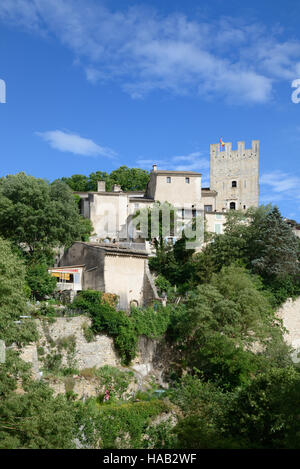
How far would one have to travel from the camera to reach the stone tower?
55.9m

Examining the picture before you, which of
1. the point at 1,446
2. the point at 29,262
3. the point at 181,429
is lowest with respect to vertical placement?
the point at 181,429

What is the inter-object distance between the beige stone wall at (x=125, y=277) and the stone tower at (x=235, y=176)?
26.7 meters

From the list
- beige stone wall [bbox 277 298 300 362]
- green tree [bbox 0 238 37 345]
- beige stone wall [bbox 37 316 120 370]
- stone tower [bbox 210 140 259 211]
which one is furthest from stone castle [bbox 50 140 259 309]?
beige stone wall [bbox 277 298 300 362]

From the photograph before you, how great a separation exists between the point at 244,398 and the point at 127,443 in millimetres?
6022

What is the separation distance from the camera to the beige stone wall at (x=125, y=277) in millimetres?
29405

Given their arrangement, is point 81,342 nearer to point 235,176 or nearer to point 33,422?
point 33,422

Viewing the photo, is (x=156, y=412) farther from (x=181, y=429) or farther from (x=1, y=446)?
(x=1, y=446)

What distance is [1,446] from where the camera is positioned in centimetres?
1304

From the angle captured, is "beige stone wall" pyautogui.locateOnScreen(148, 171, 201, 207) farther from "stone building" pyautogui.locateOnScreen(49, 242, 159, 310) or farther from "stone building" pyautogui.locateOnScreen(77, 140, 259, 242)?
"stone building" pyautogui.locateOnScreen(49, 242, 159, 310)

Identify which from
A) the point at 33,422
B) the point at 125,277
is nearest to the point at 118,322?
the point at 125,277

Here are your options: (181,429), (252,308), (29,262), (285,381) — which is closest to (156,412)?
(181,429)

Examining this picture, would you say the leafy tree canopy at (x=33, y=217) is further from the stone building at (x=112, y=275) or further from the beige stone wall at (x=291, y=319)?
the beige stone wall at (x=291, y=319)

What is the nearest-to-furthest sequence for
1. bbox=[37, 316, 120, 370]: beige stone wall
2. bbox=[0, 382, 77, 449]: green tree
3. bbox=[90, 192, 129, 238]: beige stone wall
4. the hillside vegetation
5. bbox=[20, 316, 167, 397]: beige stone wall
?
bbox=[0, 382, 77, 449]: green tree → the hillside vegetation → bbox=[20, 316, 167, 397]: beige stone wall → bbox=[37, 316, 120, 370]: beige stone wall → bbox=[90, 192, 129, 238]: beige stone wall

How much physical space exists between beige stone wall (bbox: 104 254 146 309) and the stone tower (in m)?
26.7
